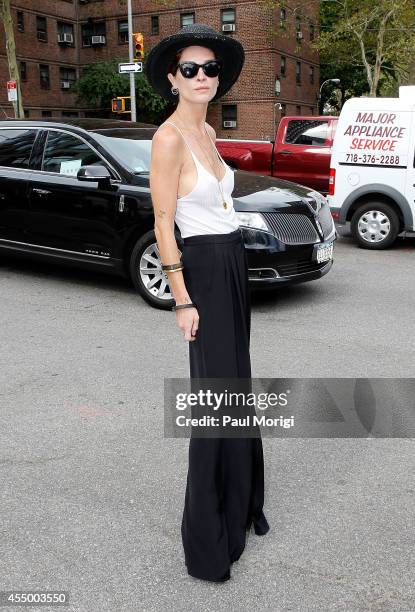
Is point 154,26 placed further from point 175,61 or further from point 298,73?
point 175,61

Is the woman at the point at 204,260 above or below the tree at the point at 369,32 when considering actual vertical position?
below

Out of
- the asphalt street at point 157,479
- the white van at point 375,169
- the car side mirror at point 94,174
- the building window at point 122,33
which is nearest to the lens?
the asphalt street at point 157,479

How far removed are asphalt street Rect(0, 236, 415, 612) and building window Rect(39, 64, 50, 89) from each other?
39111mm

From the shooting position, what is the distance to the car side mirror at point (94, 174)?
275 inches

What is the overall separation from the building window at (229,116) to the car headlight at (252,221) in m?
35.8

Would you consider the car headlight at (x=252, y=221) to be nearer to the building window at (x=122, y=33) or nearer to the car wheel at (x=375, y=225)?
the car wheel at (x=375, y=225)

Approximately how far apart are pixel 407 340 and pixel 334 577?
3.48 meters

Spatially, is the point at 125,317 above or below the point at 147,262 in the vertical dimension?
below

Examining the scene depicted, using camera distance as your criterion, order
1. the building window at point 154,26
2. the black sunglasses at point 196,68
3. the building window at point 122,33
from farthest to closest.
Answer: the building window at point 122,33
the building window at point 154,26
the black sunglasses at point 196,68

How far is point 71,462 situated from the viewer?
380 cm

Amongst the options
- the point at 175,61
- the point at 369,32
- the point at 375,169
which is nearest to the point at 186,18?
the point at 369,32

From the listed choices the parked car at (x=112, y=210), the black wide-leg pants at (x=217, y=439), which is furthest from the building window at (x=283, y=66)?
the black wide-leg pants at (x=217, y=439)

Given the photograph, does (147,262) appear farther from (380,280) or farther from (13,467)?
(13,467)

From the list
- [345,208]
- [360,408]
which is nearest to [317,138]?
[345,208]
